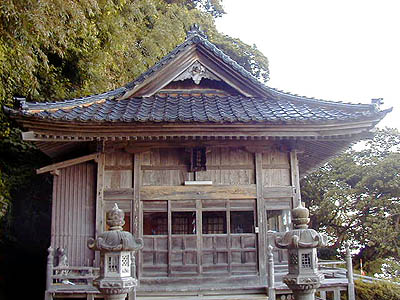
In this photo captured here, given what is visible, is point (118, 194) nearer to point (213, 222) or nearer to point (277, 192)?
point (213, 222)

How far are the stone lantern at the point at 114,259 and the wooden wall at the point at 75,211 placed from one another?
402cm

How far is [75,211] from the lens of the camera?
1049 centimetres

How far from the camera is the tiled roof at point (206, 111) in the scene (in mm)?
9609

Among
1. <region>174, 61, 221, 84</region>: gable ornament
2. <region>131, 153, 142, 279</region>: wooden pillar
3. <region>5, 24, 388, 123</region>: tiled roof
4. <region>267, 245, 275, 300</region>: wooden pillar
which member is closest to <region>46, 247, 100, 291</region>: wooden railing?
<region>131, 153, 142, 279</region>: wooden pillar

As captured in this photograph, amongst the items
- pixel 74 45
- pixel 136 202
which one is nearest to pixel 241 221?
pixel 136 202

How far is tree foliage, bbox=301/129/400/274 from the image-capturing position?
20.7 m

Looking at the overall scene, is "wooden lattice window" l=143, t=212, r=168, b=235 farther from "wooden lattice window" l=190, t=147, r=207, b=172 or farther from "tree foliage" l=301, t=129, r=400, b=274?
"tree foliage" l=301, t=129, r=400, b=274

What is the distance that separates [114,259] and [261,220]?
494cm

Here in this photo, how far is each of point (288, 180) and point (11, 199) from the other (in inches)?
343

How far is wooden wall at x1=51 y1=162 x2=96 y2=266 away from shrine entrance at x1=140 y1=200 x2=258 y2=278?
1.33m

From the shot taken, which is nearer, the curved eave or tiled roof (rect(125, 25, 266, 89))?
the curved eave

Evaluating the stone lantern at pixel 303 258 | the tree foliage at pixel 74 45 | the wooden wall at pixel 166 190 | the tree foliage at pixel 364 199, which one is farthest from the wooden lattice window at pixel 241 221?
the tree foliage at pixel 364 199

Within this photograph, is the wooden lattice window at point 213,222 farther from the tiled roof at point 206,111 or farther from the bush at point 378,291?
the bush at point 378,291

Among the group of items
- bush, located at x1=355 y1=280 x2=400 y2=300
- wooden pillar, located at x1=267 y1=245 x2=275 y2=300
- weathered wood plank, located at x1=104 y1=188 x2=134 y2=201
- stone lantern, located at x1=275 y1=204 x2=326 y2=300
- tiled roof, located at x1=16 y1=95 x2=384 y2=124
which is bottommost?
bush, located at x1=355 y1=280 x2=400 y2=300
